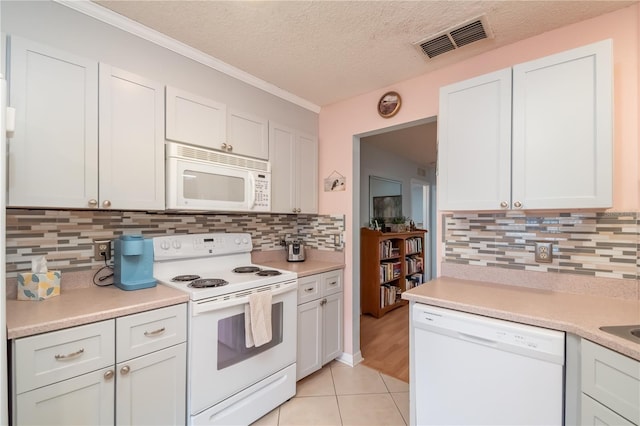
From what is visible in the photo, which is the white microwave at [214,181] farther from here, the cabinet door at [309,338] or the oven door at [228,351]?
the cabinet door at [309,338]

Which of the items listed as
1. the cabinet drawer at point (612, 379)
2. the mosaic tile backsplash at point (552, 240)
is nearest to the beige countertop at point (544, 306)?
the cabinet drawer at point (612, 379)

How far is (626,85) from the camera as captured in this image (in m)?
1.49

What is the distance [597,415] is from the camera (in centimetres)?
106

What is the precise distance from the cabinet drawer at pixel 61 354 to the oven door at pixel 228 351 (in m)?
0.38

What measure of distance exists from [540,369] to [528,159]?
3.35 feet

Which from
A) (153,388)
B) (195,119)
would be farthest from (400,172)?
(153,388)

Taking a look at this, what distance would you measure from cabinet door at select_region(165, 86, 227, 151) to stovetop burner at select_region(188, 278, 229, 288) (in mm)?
875

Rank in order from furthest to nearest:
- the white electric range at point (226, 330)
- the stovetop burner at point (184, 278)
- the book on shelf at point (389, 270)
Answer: the book on shelf at point (389, 270) < the stovetop burner at point (184, 278) < the white electric range at point (226, 330)

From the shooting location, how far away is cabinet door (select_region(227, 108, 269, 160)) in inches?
80.0

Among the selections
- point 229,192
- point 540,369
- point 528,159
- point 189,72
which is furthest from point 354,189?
point 540,369

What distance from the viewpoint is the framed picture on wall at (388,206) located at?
13.9 feet

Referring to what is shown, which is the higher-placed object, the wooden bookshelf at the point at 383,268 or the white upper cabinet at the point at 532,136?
the white upper cabinet at the point at 532,136

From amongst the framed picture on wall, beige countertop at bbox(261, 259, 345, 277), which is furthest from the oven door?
the framed picture on wall

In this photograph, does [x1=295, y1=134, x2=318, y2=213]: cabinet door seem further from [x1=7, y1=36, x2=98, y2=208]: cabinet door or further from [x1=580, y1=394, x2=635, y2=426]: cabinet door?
[x1=580, y1=394, x2=635, y2=426]: cabinet door
